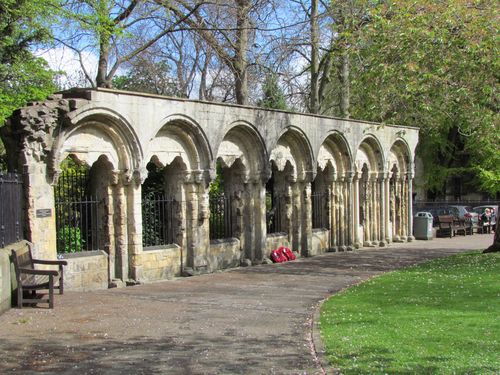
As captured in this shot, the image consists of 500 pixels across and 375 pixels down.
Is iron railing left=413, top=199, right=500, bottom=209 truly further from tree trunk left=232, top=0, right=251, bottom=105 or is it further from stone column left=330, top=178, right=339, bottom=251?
tree trunk left=232, top=0, right=251, bottom=105

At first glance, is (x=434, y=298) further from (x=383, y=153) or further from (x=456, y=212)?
(x=456, y=212)

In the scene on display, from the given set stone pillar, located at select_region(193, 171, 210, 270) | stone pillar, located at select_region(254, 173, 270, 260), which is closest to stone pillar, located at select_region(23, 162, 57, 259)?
stone pillar, located at select_region(193, 171, 210, 270)

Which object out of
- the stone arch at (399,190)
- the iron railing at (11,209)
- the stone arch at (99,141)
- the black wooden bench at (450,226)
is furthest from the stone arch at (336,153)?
the iron railing at (11,209)

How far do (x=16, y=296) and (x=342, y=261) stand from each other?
35.3 feet

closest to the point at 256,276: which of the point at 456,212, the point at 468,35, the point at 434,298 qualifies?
the point at 434,298

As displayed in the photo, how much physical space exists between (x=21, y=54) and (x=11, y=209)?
7.91 metres

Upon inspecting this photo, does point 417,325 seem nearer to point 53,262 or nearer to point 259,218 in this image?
point 53,262

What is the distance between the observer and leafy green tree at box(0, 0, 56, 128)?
16766 millimetres

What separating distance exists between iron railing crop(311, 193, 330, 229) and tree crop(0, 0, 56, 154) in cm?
895

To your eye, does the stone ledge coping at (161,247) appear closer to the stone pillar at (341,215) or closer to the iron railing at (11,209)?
the iron railing at (11,209)

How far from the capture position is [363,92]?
16859 millimetres

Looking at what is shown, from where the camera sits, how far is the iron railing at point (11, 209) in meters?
10.3

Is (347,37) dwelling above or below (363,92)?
above

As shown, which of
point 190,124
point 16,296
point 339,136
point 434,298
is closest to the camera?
point 16,296
